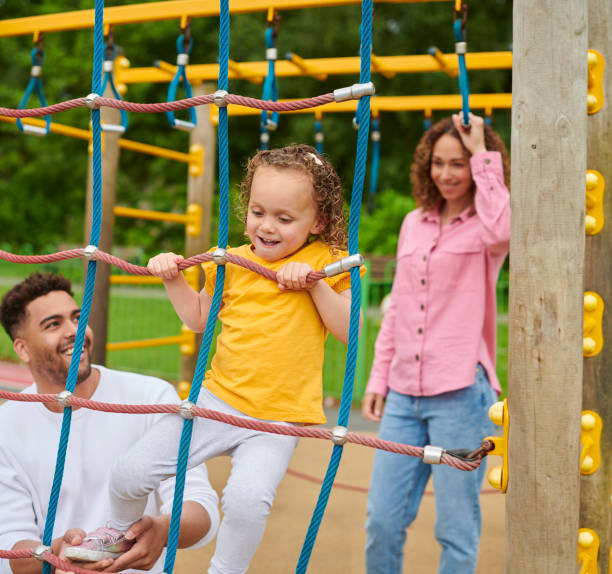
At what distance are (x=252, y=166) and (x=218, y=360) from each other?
40cm

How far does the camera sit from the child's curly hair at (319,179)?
1444 mm

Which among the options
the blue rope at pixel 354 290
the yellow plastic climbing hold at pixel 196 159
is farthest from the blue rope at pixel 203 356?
the yellow plastic climbing hold at pixel 196 159

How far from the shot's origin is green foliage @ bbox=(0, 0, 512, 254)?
12.8m

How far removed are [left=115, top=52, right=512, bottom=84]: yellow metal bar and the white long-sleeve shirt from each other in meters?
1.68

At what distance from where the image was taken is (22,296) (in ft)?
6.78

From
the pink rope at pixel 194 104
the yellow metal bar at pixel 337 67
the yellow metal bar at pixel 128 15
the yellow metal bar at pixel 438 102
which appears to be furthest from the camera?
the yellow metal bar at pixel 438 102

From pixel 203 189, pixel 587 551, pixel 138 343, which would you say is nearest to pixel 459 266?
pixel 587 551

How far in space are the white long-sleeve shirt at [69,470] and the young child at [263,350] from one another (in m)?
0.39

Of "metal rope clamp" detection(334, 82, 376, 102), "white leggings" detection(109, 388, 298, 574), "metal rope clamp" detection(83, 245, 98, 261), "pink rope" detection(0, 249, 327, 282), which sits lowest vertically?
"white leggings" detection(109, 388, 298, 574)

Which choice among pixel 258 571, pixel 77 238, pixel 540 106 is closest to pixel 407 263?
pixel 540 106

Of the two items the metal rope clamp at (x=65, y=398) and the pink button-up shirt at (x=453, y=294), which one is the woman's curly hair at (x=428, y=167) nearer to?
the pink button-up shirt at (x=453, y=294)

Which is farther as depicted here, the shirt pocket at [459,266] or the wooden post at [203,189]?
the wooden post at [203,189]

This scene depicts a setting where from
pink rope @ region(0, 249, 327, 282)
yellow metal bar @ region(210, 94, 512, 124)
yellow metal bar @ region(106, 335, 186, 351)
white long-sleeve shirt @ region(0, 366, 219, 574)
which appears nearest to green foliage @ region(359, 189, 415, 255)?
yellow metal bar @ region(106, 335, 186, 351)

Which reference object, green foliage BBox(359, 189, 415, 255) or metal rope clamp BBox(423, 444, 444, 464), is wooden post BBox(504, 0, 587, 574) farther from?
green foliage BBox(359, 189, 415, 255)
